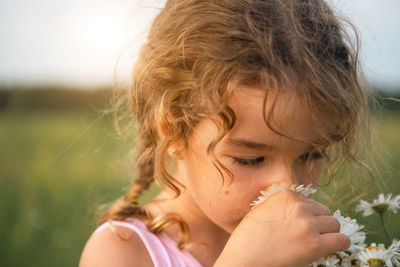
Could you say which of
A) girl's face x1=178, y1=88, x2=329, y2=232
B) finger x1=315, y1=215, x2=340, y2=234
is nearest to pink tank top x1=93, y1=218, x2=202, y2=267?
girl's face x1=178, y1=88, x2=329, y2=232

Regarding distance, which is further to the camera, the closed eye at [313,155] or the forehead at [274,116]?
the closed eye at [313,155]

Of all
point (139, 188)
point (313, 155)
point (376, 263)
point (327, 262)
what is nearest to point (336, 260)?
point (327, 262)

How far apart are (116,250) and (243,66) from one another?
1.01 metres

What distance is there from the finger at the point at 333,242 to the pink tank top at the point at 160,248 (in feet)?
2.64

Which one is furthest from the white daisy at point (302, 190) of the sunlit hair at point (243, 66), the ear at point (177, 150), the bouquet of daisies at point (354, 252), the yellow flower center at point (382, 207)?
the ear at point (177, 150)

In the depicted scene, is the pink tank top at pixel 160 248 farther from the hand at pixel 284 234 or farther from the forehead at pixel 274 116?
the forehead at pixel 274 116

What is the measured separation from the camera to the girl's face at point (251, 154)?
1661mm

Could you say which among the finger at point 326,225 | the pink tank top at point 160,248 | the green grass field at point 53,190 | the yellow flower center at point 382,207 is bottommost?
the green grass field at point 53,190

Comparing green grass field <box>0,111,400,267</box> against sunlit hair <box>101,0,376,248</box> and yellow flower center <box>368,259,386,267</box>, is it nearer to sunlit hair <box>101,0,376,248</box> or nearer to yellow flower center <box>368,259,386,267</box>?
sunlit hair <box>101,0,376,248</box>

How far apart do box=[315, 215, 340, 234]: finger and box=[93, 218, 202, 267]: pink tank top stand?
0.79 meters

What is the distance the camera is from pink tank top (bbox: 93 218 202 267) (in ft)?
6.95

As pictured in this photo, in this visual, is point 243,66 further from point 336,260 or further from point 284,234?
point 336,260

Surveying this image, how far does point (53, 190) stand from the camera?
16.0 feet

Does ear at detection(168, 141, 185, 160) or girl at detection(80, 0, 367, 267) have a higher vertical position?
girl at detection(80, 0, 367, 267)
